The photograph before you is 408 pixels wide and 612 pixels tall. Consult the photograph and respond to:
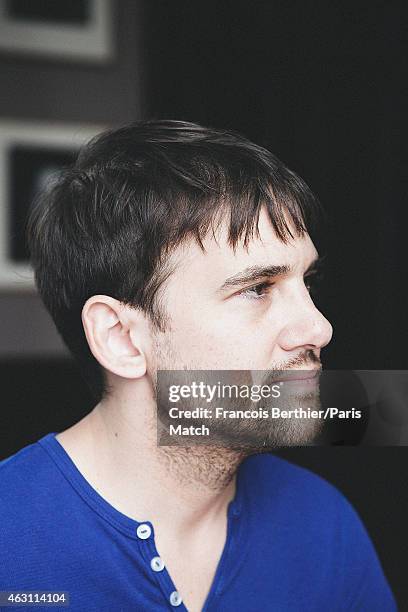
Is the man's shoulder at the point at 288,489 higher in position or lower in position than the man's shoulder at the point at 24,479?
lower

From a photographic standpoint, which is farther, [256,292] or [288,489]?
[288,489]

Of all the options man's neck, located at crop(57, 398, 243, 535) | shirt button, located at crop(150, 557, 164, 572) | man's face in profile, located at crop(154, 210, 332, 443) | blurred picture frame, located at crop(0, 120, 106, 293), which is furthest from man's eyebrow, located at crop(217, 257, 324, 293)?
blurred picture frame, located at crop(0, 120, 106, 293)

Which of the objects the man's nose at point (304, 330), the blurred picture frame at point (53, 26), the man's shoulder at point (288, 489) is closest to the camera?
the man's nose at point (304, 330)

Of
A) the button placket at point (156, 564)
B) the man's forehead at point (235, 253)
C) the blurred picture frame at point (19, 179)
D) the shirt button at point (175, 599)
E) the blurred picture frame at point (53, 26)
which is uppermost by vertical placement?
the blurred picture frame at point (53, 26)

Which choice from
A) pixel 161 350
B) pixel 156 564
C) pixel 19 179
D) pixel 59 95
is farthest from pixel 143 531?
pixel 59 95

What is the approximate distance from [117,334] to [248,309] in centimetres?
12

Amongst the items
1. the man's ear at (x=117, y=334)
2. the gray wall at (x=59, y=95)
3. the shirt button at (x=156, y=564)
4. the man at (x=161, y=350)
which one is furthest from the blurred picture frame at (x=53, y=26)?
the shirt button at (x=156, y=564)

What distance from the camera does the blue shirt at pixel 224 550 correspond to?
555 mm

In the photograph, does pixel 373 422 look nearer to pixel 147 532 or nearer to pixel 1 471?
pixel 147 532

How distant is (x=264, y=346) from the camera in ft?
1.79

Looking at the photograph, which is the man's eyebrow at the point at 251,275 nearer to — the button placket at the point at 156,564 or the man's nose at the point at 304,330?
the man's nose at the point at 304,330

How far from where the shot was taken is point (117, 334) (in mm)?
590

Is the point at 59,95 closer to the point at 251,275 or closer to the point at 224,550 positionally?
the point at 251,275

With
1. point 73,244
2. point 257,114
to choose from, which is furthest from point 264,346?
point 257,114
